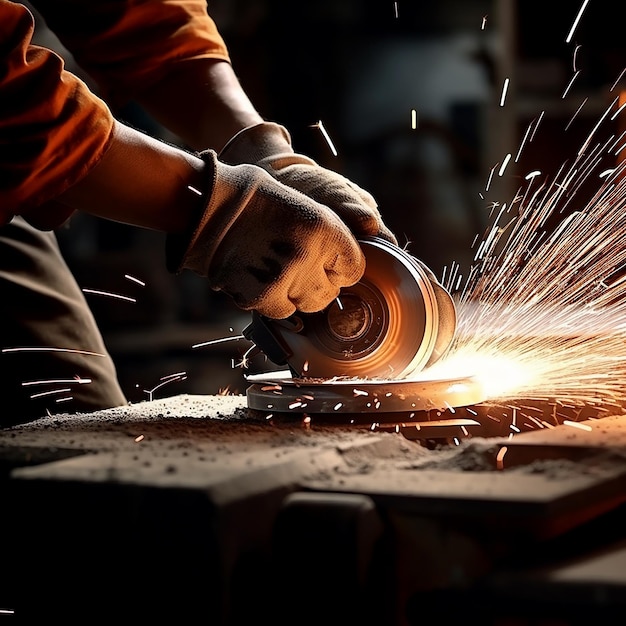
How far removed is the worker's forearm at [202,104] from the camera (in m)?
2.71

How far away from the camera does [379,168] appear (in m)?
5.93

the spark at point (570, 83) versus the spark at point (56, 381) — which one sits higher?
the spark at point (570, 83)

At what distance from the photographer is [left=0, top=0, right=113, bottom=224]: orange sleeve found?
1.82m

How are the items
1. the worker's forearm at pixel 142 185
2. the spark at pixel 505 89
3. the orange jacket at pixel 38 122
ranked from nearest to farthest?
the orange jacket at pixel 38 122, the worker's forearm at pixel 142 185, the spark at pixel 505 89

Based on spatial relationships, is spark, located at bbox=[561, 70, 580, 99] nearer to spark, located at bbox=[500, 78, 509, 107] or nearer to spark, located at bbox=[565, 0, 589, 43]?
spark, located at bbox=[565, 0, 589, 43]

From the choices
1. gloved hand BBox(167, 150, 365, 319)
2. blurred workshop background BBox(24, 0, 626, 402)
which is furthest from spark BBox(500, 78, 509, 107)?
gloved hand BBox(167, 150, 365, 319)

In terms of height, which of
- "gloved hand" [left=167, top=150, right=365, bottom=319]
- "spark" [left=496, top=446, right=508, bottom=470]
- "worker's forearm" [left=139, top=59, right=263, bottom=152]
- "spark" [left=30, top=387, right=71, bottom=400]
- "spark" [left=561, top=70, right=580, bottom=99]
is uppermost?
"spark" [left=561, top=70, right=580, bottom=99]

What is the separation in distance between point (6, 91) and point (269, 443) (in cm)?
77

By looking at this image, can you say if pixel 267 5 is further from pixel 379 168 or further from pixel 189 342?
pixel 189 342

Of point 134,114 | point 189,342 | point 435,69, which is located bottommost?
point 189,342

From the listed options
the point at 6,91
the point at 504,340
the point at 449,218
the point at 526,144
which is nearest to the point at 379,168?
the point at 449,218

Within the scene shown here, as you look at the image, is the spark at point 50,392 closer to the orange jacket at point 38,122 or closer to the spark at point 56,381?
the spark at point 56,381

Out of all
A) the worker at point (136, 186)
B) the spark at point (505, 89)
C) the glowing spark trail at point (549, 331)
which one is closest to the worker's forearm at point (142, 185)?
the worker at point (136, 186)

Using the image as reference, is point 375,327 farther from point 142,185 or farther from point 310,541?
point 310,541
